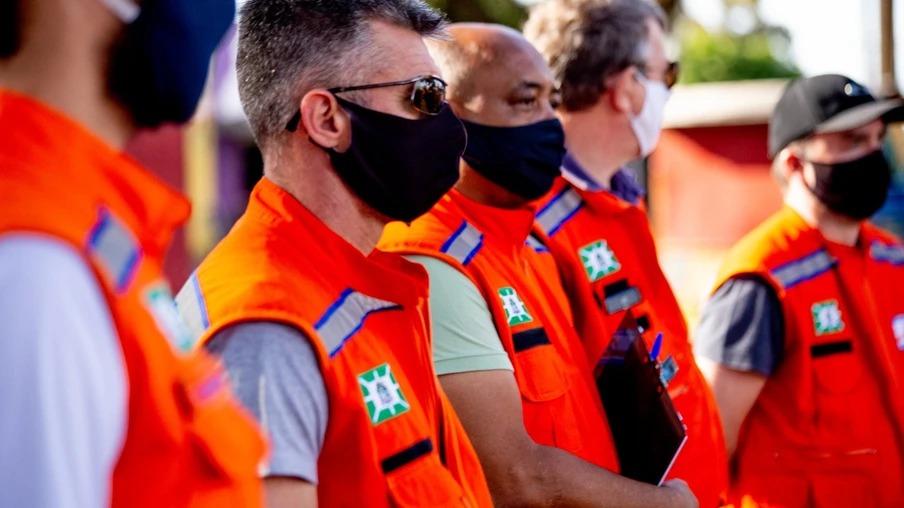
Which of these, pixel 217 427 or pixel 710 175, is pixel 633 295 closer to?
pixel 217 427

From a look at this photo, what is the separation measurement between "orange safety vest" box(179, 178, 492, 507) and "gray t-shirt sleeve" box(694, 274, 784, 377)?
69.1 inches

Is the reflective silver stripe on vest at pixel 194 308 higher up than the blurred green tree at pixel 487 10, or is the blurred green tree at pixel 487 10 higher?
the reflective silver stripe on vest at pixel 194 308

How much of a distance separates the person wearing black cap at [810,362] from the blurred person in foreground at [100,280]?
8.85ft

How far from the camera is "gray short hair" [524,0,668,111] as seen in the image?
3.69m

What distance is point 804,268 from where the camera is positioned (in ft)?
12.5

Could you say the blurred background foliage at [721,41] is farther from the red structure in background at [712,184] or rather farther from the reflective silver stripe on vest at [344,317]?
the reflective silver stripe on vest at [344,317]

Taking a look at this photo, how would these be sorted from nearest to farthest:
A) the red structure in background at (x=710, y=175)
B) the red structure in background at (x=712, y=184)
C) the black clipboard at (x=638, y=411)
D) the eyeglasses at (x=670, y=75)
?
1. the black clipboard at (x=638, y=411)
2. the eyeglasses at (x=670, y=75)
3. the red structure in background at (x=710, y=175)
4. the red structure in background at (x=712, y=184)

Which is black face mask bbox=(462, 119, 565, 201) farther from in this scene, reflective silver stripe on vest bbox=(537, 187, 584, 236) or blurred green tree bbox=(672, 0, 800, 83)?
blurred green tree bbox=(672, 0, 800, 83)

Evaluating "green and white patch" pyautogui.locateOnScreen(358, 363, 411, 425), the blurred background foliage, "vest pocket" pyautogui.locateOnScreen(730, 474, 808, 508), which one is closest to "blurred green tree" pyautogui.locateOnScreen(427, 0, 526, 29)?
the blurred background foliage

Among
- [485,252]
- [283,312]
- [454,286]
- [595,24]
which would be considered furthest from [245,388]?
[595,24]

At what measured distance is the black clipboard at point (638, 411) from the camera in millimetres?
2736

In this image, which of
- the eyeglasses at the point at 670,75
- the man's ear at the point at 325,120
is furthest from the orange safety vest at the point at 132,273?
the eyeglasses at the point at 670,75

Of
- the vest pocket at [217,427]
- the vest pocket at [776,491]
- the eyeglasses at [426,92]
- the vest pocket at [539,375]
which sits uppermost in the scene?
the eyeglasses at [426,92]

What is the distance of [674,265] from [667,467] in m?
11.4
